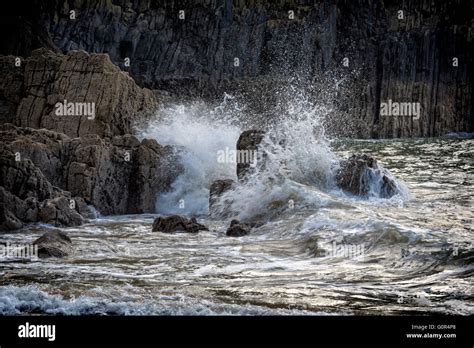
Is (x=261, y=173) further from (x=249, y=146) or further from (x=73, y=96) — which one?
(x=73, y=96)

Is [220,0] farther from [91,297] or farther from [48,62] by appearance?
[91,297]

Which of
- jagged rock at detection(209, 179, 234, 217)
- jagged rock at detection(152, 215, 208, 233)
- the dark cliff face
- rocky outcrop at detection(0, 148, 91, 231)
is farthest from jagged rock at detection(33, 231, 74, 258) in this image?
the dark cliff face

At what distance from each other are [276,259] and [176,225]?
346cm

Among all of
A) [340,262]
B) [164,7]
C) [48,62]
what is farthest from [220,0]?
[340,262]

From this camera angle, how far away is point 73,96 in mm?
22438

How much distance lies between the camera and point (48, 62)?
24.0 metres

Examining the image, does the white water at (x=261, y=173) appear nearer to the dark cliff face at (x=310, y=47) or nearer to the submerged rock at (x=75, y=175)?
the submerged rock at (x=75, y=175)

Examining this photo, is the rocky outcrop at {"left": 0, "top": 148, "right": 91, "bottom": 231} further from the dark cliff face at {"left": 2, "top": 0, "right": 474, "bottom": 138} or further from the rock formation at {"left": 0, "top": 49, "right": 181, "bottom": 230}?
the dark cliff face at {"left": 2, "top": 0, "right": 474, "bottom": 138}

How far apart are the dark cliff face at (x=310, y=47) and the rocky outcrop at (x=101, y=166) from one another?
6890cm

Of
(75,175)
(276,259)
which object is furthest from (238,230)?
(75,175)

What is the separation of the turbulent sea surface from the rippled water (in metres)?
0.02

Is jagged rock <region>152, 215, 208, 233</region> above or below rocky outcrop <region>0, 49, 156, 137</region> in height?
below

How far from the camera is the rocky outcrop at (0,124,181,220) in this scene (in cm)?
1623

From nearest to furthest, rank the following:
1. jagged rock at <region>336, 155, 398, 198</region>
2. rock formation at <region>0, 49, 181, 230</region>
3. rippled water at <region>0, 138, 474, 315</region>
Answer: rippled water at <region>0, 138, 474, 315</region>
rock formation at <region>0, 49, 181, 230</region>
jagged rock at <region>336, 155, 398, 198</region>
